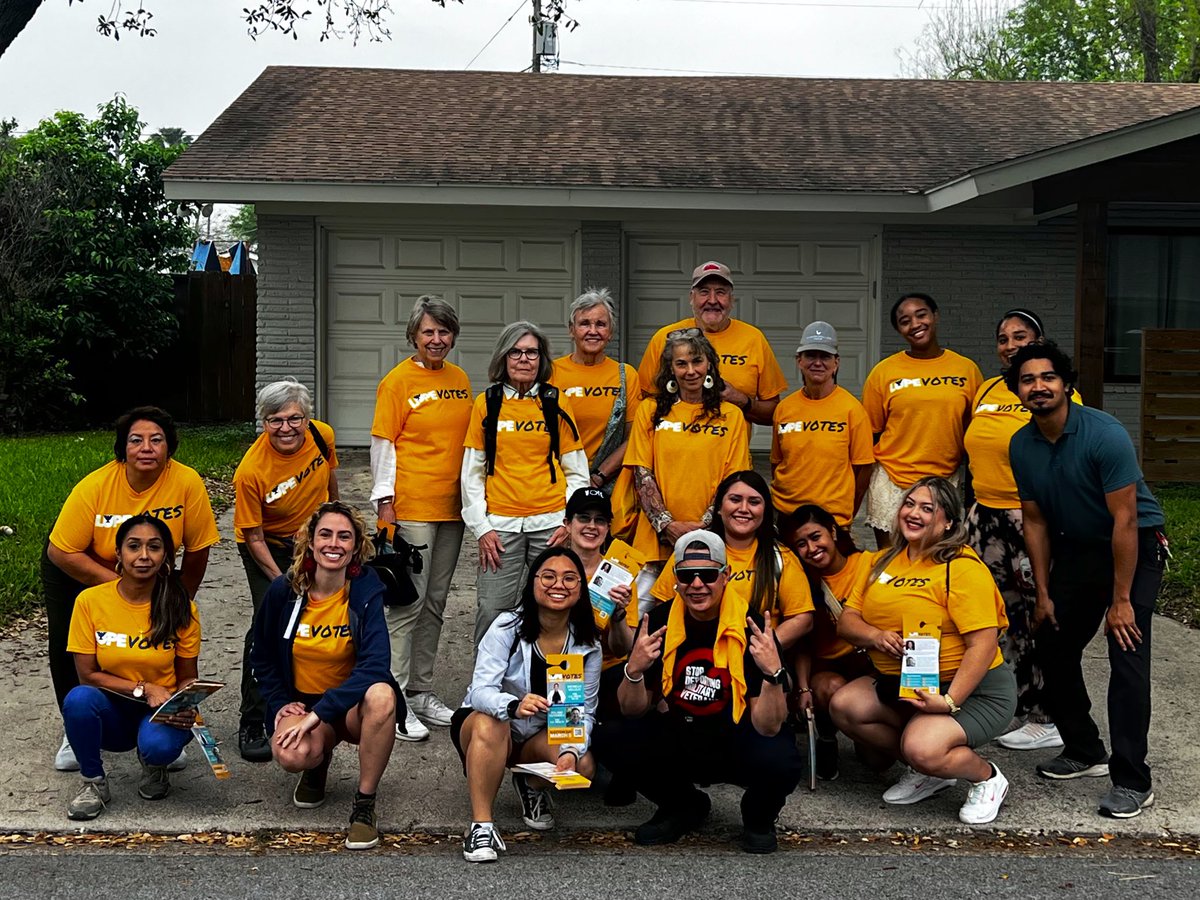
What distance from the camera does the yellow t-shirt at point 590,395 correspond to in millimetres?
5816

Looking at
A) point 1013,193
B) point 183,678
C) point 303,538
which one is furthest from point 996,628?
point 1013,193

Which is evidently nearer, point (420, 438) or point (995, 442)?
point (995, 442)

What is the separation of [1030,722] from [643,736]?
203 cm

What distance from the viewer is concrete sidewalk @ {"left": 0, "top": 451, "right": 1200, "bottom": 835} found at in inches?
184

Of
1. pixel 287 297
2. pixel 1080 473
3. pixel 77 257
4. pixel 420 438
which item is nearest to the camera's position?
pixel 1080 473

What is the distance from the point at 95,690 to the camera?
15.5 feet

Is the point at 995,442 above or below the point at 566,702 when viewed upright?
above

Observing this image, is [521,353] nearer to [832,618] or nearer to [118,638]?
[832,618]

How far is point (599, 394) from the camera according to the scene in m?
5.84

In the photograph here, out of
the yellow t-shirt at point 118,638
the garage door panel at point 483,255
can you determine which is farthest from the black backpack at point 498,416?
the garage door panel at point 483,255

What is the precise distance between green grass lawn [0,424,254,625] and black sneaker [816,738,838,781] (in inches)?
185

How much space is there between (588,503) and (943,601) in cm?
141

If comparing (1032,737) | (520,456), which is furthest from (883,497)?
(520,456)

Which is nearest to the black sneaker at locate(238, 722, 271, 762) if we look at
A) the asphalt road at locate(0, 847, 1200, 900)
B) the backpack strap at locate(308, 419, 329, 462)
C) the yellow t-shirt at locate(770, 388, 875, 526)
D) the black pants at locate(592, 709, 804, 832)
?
the asphalt road at locate(0, 847, 1200, 900)
